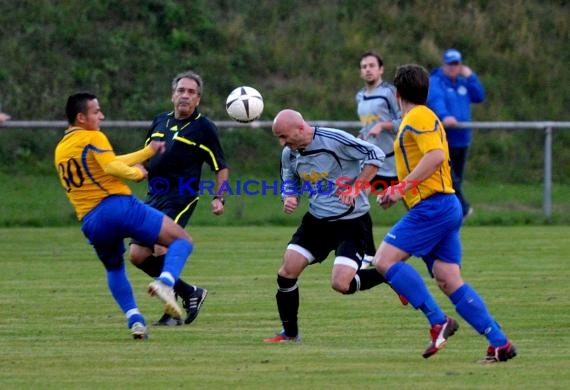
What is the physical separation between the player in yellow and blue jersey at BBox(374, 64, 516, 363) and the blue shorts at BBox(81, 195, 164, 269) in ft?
6.25

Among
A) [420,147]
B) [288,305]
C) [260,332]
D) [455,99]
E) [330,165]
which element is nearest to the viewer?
[420,147]

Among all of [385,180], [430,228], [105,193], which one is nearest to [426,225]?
[430,228]

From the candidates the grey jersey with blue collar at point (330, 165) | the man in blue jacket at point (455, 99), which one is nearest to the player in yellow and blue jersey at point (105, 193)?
the grey jersey with blue collar at point (330, 165)

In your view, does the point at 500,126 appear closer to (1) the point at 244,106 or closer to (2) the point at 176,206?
(1) the point at 244,106

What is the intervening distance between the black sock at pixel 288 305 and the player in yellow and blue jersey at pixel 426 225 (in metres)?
1.23

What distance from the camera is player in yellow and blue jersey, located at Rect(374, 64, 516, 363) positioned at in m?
7.90

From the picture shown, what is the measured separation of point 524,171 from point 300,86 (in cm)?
501

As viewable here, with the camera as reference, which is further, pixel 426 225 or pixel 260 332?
pixel 260 332

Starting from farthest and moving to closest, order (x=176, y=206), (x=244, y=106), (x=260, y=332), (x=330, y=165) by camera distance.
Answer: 1. (x=244, y=106)
2. (x=176, y=206)
3. (x=260, y=332)
4. (x=330, y=165)

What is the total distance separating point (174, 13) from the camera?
24.1 m

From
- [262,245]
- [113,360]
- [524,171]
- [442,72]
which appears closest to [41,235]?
[262,245]

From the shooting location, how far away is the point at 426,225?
7.99m

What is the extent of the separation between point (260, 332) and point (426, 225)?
2.14 metres

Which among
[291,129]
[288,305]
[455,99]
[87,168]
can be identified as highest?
[291,129]
